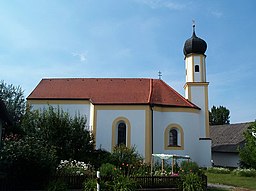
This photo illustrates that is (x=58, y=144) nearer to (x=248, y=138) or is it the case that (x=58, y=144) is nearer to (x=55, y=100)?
(x=55, y=100)

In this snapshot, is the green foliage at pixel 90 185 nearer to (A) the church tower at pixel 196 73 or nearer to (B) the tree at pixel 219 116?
(A) the church tower at pixel 196 73

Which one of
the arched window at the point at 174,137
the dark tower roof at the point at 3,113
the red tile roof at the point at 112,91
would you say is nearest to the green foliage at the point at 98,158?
the red tile roof at the point at 112,91

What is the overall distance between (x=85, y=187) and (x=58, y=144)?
1010 cm

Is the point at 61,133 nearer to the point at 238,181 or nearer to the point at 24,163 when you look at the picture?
the point at 24,163

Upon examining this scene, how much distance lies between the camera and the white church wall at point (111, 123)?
2709 cm

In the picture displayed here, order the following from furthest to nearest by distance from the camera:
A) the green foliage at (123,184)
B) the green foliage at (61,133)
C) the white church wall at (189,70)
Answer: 1. the white church wall at (189,70)
2. the green foliage at (61,133)
3. the green foliage at (123,184)

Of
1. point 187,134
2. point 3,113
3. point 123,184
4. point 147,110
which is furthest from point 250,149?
point 3,113

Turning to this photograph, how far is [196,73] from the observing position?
30.5 metres

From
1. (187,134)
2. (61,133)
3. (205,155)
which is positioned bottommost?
(205,155)

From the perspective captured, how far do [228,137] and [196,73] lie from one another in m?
11.9

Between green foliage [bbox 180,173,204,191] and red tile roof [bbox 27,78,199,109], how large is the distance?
45.4 ft

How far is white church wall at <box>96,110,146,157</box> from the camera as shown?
27.1 m

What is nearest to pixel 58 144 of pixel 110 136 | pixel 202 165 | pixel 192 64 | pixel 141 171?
pixel 110 136

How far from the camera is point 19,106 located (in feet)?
93.8
